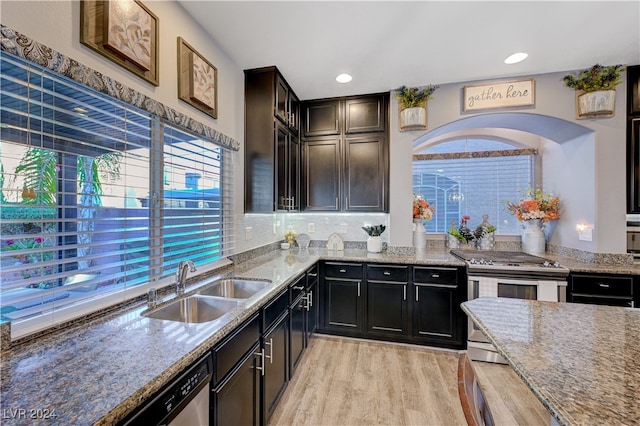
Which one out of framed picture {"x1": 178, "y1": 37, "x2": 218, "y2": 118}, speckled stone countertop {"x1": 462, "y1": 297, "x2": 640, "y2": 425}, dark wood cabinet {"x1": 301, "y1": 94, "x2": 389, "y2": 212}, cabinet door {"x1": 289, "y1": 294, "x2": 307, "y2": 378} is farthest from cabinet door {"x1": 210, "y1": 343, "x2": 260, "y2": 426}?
dark wood cabinet {"x1": 301, "y1": 94, "x2": 389, "y2": 212}

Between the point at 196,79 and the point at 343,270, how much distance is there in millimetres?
2300

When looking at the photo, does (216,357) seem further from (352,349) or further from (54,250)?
(352,349)

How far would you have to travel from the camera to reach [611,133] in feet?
8.47

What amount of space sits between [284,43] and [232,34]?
418mm

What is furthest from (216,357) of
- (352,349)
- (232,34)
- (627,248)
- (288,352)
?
(627,248)

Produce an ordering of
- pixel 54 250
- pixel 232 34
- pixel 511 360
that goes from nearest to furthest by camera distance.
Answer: pixel 511 360, pixel 54 250, pixel 232 34

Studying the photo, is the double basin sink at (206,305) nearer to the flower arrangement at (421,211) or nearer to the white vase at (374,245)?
the white vase at (374,245)

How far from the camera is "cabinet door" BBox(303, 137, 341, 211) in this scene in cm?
332

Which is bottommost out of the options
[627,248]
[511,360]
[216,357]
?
[216,357]

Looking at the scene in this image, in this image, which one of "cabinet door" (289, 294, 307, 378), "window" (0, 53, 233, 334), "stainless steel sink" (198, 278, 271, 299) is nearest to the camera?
"window" (0, 53, 233, 334)

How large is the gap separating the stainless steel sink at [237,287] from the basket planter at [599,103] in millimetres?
Result: 3510

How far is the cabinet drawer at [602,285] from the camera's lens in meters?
2.33

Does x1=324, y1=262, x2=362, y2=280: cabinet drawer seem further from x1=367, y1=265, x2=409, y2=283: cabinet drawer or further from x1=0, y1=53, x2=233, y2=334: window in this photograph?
x1=0, y1=53, x2=233, y2=334: window

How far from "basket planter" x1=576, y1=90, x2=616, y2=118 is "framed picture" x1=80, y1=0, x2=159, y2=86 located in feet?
12.5
